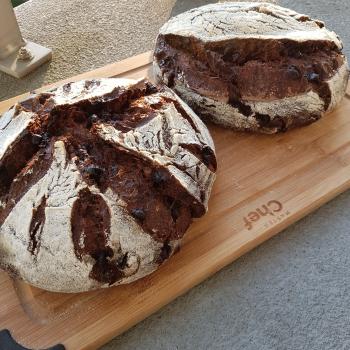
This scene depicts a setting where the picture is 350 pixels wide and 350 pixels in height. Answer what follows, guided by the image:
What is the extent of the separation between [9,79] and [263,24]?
928mm

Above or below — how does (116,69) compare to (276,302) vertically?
above

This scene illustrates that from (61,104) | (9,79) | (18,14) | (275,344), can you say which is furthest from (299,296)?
(18,14)

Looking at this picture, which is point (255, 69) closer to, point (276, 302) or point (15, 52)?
point (276, 302)

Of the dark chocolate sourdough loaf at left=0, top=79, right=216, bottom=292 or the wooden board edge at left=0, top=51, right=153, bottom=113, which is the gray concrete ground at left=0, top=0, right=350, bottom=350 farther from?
the wooden board edge at left=0, top=51, right=153, bottom=113

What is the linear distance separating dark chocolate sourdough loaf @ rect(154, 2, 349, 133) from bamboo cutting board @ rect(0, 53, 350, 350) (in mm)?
63

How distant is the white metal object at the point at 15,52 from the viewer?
1.62m

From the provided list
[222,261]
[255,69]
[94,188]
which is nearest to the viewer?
[94,188]

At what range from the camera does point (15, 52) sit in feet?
5.55

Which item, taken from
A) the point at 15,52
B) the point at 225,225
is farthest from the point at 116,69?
the point at 225,225

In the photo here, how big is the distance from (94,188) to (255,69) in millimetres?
531

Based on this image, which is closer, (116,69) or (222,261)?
(222,261)

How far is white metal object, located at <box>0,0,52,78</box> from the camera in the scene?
1.62m

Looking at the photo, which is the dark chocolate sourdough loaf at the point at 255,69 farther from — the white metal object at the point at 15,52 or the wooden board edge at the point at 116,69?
the white metal object at the point at 15,52

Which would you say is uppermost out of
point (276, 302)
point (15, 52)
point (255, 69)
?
point (255, 69)
